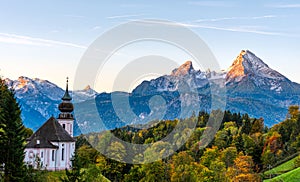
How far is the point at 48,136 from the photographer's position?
250 ft

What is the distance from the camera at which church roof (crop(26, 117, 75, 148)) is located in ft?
245

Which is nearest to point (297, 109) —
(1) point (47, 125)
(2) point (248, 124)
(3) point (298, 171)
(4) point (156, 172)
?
(2) point (248, 124)

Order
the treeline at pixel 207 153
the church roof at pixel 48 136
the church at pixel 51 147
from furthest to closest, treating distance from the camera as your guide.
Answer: the treeline at pixel 207 153
the church roof at pixel 48 136
the church at pixel 51 147

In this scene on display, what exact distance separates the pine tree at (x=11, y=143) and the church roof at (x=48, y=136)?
22.4m

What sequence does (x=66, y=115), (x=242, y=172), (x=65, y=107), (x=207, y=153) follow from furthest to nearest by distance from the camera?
(x=207, y=153) → (x=242, y=172) → (x=66, y=115) → (x=65, y=107)

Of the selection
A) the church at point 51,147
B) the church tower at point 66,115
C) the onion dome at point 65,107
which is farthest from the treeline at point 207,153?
the onion dome at point 65,107

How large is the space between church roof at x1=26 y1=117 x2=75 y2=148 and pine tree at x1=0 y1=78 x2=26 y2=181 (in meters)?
22.4

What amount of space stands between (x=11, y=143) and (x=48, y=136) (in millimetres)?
25973

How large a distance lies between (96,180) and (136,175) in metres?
28.8

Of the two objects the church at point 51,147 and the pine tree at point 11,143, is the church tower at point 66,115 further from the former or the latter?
the pine tree at point 11,143

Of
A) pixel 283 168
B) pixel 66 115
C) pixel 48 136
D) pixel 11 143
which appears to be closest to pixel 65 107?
pixel 66 115

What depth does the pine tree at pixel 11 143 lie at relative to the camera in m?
49.4

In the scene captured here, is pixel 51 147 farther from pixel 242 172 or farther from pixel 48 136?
pixel 242 172

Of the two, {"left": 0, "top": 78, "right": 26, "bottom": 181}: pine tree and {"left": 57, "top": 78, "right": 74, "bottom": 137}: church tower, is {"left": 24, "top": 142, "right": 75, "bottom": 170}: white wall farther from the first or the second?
{"left": 0, "top": 78, "right": 26, "bottom": 181}: pine tree
